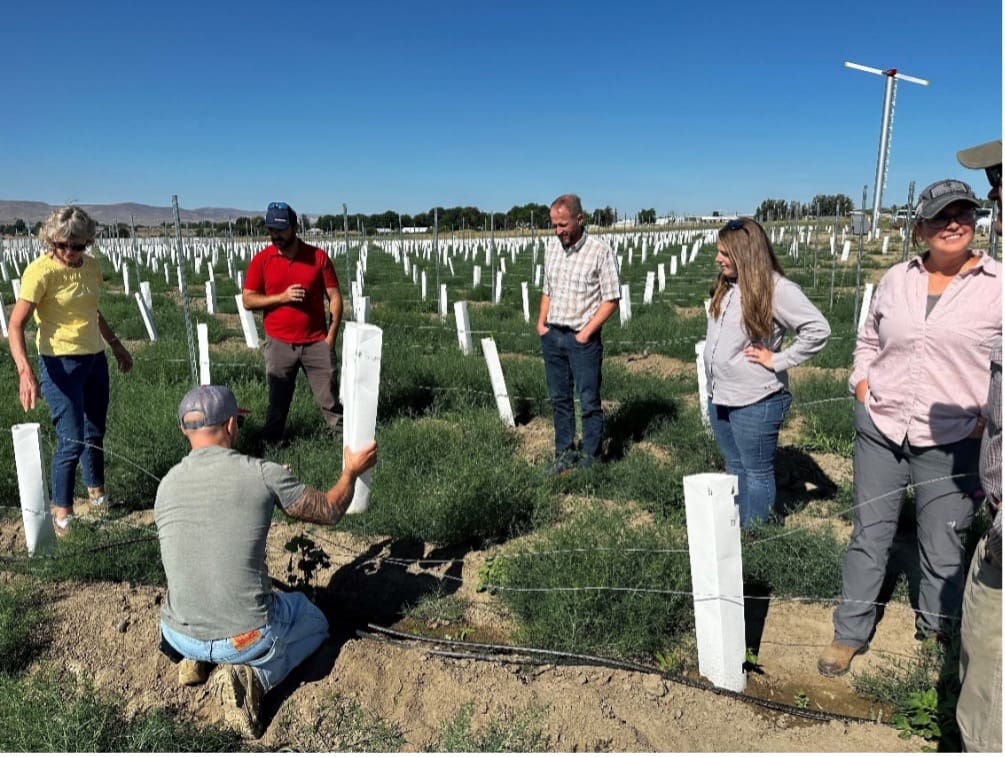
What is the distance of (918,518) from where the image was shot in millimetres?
2654

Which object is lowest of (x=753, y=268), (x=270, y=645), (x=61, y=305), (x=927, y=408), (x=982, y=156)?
(x=270, y=645)

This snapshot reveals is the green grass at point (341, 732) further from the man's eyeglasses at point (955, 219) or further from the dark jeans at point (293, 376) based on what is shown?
the dark jeans at point (293, 376)

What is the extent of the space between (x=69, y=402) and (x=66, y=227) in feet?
2.97

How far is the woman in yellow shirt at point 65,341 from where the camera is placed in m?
3.59

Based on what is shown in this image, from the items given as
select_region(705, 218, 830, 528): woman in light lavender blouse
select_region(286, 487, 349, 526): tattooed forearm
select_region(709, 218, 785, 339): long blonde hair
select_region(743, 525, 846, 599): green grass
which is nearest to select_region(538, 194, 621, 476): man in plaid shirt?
select_region(705, 218, 830, 528): woman in light lavender blouse

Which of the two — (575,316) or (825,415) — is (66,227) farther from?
(825,415)

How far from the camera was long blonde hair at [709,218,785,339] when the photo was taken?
10.1ft

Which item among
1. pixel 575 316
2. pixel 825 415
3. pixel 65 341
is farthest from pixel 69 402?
pixel 825 415

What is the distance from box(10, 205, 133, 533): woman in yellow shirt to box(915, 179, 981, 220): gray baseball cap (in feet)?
12.1

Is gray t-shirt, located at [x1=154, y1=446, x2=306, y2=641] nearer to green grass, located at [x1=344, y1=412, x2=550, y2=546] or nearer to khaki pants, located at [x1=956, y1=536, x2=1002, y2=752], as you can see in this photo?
green grass, located at [x1=344, y1=412, x2=550, y2=546]

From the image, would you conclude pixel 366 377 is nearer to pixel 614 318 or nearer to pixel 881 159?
pixel 614 318

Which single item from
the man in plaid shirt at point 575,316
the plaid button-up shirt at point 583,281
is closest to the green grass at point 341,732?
the man in plaid shirt at point 575,316

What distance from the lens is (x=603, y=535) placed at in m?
3.26

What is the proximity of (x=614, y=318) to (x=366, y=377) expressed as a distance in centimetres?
884
